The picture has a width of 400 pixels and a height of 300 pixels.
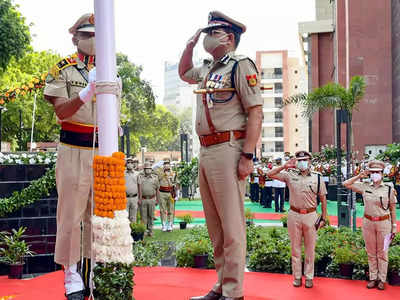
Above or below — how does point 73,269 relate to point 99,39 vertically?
below

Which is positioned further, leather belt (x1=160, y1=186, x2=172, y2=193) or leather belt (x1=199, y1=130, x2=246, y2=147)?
leather belt (x1=160, y1=186, x2=172, y2=193)

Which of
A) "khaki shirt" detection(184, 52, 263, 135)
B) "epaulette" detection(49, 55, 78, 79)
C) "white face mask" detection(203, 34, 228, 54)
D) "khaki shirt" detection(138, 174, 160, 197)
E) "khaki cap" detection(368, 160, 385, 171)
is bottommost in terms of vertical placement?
"khaki shirt" detection(138, 174, 160, 197)

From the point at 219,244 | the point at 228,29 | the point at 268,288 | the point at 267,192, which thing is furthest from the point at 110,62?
the point at 267,192

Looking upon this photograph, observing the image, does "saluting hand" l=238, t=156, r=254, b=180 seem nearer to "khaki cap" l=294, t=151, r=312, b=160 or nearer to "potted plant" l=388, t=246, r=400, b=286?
"khaki cap" l=294, t=151, r=312, b=160

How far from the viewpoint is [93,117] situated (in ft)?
13.5

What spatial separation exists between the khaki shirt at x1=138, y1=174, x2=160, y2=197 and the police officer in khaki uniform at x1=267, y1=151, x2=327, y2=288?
619 centimetres

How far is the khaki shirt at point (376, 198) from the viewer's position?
642cm

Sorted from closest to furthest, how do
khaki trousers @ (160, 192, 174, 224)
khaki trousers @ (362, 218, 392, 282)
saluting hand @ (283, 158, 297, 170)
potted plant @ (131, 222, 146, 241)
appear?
saluting hand @ (283, 158, 297, 170)
khaki trousers @ (362, 218, 392, 282)
potted plant @ (131, 222, 146, 241)
khaki trousers @ (160, 192, 174, 224)

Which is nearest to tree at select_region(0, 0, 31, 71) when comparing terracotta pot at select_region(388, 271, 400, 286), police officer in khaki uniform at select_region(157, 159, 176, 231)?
police officer in khaki uniform at select_region(157, 159, 176, 231)

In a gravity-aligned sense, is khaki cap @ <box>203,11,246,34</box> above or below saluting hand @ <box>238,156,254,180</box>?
above

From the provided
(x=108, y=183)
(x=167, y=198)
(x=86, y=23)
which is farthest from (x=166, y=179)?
(x=108, y=183)

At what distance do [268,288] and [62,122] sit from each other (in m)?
3.10

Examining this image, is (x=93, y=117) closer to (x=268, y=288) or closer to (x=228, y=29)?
(x=228, y=29)

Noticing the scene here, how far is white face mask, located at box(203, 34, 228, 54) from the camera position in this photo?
158 inches
